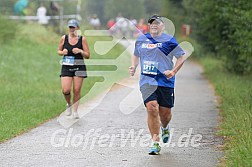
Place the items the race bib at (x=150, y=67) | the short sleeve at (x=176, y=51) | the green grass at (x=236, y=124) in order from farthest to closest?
1. the short sleeve at (x=176, y=51)
2. the race bib at (x=150, y=67)
3. the green grass at (x=236, y=124)

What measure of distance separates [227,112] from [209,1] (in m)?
9.97

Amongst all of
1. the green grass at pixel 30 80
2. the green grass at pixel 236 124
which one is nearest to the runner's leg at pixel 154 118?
the green grass at pixel 236 124

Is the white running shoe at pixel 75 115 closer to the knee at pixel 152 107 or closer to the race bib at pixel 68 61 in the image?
the race bib at pixel 68 61

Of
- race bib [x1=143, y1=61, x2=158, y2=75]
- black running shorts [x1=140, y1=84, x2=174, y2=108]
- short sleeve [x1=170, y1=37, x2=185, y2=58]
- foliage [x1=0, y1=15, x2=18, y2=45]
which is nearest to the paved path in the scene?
black running shorts [x1=140, y1=84, x2=174, y2=108]

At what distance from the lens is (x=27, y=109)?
47.5 feet

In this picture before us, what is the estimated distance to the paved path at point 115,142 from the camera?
365 inches

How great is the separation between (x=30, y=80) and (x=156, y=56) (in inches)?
463

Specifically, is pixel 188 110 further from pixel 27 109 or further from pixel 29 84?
pixel 29 84

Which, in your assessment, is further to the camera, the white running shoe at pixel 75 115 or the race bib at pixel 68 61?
the white running shoe at pixel 75 115

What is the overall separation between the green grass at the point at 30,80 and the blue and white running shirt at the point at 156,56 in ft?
8.60

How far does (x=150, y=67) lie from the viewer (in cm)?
993

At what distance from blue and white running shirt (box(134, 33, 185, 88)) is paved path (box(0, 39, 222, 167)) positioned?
1071 mm

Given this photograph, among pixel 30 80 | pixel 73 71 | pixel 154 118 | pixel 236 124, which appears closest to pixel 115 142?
pixel 154 118

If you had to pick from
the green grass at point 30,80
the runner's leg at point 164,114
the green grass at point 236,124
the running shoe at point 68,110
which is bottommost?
the green grass at point 30,80
